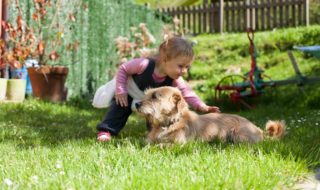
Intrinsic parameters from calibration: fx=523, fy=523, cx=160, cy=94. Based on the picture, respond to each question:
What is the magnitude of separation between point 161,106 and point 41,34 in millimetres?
4716

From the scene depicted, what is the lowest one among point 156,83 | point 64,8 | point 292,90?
point 292,90

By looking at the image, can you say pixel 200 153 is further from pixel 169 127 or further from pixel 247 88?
pixel 247 88

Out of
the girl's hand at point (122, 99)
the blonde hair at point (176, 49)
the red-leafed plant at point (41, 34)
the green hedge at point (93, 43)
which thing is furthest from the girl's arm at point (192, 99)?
the green hedge at point (93, 43)

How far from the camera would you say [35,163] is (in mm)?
3240

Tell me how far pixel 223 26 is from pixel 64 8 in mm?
8556

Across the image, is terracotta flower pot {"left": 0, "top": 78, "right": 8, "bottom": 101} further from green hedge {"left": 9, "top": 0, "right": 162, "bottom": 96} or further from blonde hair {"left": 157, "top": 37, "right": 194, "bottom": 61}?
blonde hair {"left": 157, "top": 37, "right": 194, "bottom": 61}

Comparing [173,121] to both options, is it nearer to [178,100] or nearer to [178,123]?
[178,123]

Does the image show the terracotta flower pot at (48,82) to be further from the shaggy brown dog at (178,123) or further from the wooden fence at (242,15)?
the wooden fence at (242,15)

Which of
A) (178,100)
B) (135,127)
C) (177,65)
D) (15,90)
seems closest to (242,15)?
(15,90)

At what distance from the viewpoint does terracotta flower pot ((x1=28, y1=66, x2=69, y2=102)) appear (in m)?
7.97

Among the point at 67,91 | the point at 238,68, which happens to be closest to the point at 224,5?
the point at 238,68

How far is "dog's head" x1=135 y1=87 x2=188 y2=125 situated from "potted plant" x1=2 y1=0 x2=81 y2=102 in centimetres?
362

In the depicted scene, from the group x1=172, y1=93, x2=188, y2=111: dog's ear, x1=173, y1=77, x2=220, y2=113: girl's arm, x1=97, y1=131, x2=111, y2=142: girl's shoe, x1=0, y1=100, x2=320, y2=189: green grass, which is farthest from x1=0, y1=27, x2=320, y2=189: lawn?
x1=173, y1=77, x2=220, y2=113: girl's arm

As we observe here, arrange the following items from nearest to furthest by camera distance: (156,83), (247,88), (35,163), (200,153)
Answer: (35,163) < (200,153) < (156,83) < (247,88)
